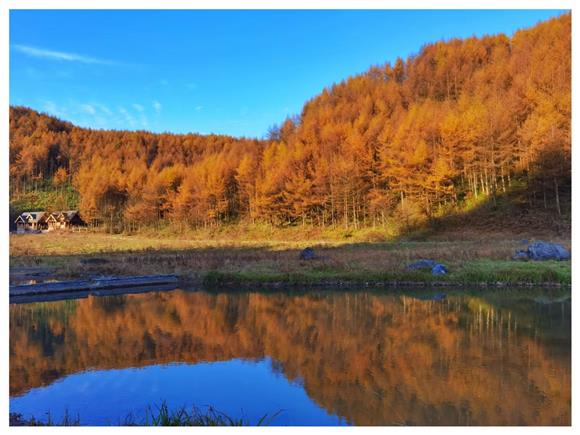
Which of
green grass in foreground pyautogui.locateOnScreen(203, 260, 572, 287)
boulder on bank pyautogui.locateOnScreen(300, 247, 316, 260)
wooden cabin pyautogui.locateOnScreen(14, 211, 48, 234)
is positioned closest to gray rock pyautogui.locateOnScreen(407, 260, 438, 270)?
green grass in foreground pyautogui.locateOnScreen(203, 260, 572, 287)

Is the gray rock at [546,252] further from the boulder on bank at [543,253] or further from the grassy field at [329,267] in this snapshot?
the grassy field at [329,267]

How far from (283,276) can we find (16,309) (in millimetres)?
9967

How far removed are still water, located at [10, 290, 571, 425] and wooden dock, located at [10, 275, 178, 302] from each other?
2245 mm

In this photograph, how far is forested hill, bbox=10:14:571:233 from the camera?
3969 cm

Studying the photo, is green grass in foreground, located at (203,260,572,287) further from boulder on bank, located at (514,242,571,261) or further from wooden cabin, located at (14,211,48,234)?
wooden cabin, located at (14,211,48,234)

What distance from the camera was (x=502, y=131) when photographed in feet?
132

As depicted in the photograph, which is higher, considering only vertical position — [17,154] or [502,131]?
[17,154]

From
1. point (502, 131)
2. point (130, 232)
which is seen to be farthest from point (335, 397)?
point (130, 232)

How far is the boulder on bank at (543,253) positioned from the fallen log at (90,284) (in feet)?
55.4

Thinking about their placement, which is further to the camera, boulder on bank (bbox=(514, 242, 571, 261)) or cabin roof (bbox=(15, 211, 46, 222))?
cabin roof (bbox=(15, 211, 46, 222))

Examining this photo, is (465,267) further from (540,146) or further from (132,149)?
(132,149)

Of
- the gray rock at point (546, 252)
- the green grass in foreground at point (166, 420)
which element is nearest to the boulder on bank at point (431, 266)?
the gray rock at point (546, 252)

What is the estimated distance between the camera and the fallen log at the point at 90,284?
16531 millimetres
